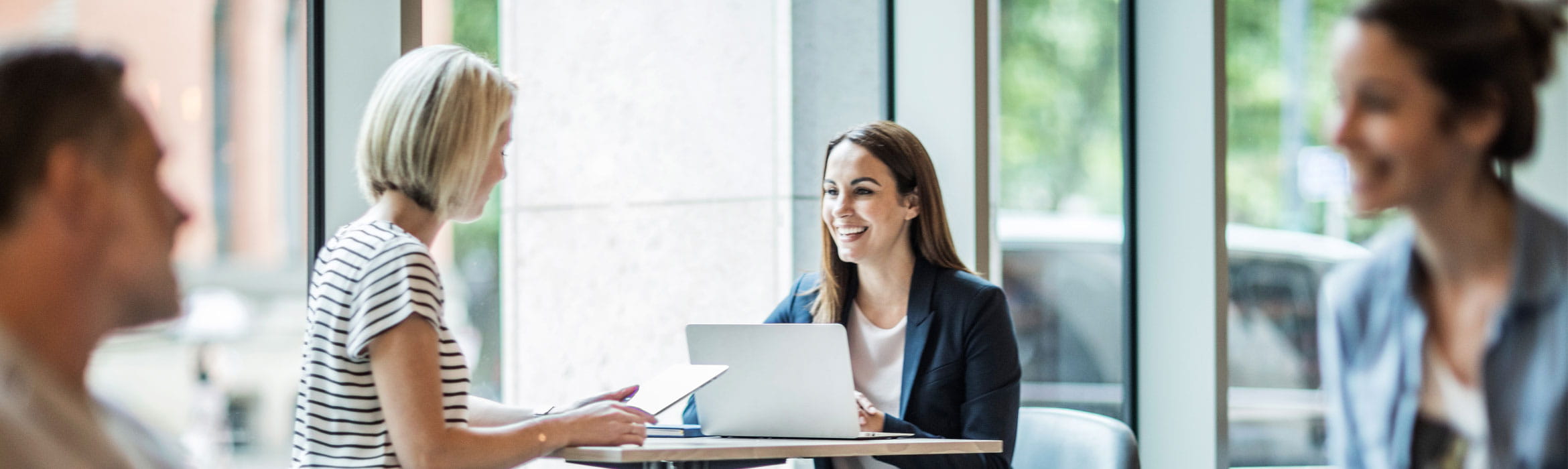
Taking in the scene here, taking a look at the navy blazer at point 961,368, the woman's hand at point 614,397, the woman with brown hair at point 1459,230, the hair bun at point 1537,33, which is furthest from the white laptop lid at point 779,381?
the hair bun at point 1537,33

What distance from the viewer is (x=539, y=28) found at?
360cm

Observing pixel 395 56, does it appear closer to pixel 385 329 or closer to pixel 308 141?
pixel 308 141

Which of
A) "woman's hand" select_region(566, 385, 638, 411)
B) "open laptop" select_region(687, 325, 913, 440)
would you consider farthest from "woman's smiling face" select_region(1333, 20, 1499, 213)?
"woman's hand" select_region(566, 385, 638, 411)

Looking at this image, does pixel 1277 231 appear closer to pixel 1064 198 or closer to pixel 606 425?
pixel 1064 198

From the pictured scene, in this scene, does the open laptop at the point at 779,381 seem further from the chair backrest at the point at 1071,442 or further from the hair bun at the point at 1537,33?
the hair bun at the point at 1537,33

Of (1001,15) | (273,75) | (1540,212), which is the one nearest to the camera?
(1540,212)

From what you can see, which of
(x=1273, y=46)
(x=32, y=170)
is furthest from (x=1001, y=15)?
(x=32, y=170)

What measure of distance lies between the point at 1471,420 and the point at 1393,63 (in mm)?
391

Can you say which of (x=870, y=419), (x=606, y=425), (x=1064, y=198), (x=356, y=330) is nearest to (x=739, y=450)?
(x=606, y=425)

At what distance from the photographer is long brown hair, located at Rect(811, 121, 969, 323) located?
117 inches

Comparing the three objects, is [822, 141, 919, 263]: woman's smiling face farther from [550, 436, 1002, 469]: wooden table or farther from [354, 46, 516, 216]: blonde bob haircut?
[354, 46, 516, 216]: blonde bob haircut

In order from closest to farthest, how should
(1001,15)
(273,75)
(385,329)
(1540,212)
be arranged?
(1540,212)
(385,329)
(273,75)
(1001,15)

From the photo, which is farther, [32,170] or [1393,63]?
[1393,63]

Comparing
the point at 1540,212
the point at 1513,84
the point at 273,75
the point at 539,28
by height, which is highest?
the point at 539,28
